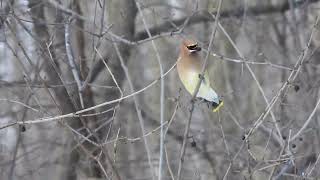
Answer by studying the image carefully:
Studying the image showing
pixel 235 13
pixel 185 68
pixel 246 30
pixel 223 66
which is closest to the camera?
pixel 185 68

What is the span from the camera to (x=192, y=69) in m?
2.97

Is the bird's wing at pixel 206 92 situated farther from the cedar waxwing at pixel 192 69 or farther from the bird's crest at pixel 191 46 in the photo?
the bird's crest at pixel 191 46

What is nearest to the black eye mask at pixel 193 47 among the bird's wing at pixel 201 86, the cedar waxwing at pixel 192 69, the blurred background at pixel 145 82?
the cedar waxwing at pixel 192 69

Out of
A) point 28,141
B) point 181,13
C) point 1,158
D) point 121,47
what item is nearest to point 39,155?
point 1,158

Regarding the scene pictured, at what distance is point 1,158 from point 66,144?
66 centimetres

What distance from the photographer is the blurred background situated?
4310 mm

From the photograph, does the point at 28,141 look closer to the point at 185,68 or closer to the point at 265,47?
the point at 265,47

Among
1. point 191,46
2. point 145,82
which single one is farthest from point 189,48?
point 145,82

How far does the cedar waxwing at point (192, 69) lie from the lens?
2951 mm

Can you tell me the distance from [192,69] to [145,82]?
19.2ft

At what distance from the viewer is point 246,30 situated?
7.48 meters

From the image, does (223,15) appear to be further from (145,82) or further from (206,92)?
(206,92)

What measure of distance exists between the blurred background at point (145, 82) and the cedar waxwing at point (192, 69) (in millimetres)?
338

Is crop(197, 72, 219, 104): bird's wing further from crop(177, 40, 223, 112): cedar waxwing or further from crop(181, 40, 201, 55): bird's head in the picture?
crop(181, 40, 201, 55): bird's head
